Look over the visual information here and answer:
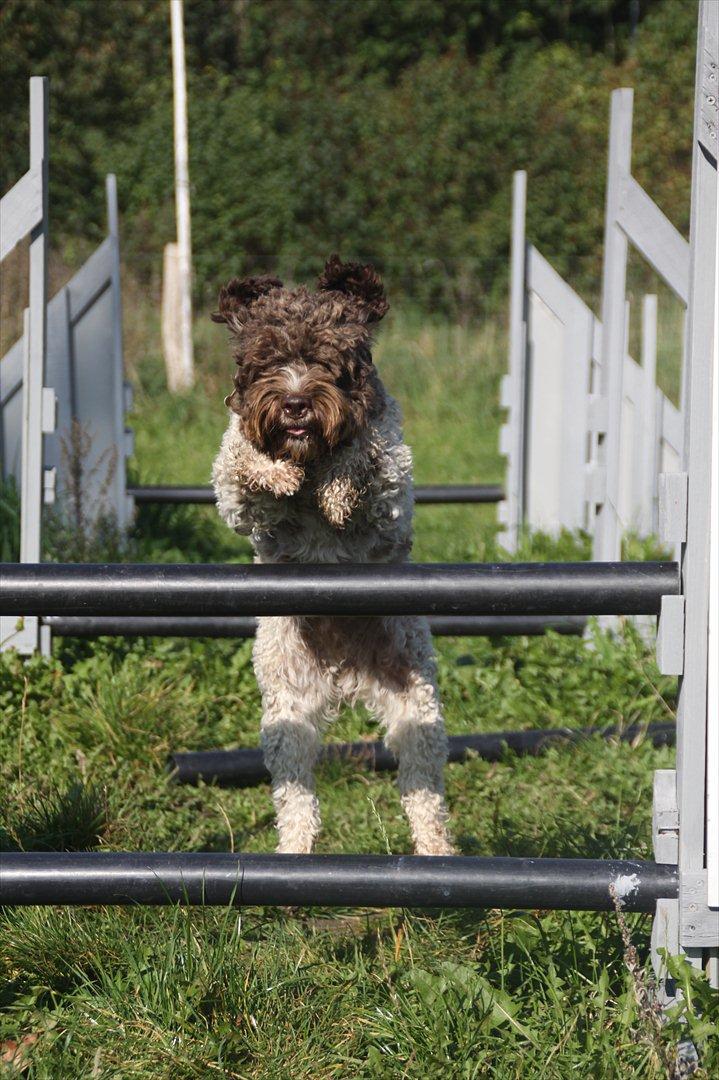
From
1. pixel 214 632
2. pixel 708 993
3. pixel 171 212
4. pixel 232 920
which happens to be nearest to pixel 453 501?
pixel 214 632

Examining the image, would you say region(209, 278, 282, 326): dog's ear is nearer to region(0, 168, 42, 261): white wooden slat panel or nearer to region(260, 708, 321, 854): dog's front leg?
region(260, 708, 321, 854): dog's front leg

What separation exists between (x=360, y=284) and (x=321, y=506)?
0.72 meters

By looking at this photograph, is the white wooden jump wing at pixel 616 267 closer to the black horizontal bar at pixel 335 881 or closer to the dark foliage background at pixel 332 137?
the black horizontal bar at pixel 335 881

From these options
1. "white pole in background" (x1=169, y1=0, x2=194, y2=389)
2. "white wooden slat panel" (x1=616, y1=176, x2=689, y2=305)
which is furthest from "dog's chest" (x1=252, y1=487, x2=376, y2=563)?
"white pole in background" (x1=169, y1=0, x2=194, y2=389)

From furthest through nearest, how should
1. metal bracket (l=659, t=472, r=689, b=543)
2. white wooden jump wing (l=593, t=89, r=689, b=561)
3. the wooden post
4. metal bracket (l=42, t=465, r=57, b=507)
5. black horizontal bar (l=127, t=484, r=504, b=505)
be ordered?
the wooden post → black horizontal bar (l=127, t=484, r=504, b=505) → white wooden jump wing (l=593, t=89, r=689, b=561) → metal bracket (l=42, t=465, r=57, b=507) → metal bracket (l=659, t=472, r=689, b=543)

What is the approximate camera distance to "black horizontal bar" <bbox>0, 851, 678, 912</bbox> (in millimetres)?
2627

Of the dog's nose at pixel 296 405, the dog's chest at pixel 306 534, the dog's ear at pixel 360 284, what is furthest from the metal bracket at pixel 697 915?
the dog's ear at pixel 360 284

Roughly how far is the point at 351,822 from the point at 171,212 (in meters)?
21.3

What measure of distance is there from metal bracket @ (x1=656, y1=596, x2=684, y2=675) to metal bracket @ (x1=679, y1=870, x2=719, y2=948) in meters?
0.42

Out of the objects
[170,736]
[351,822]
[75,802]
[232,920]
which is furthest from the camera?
[170,736]

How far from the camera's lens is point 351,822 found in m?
4.22

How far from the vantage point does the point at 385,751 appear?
4680 millimetres

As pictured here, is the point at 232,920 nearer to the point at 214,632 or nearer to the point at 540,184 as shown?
the point at 214,632

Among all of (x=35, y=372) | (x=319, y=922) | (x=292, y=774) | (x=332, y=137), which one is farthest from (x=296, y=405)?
(x=332, y=137)
